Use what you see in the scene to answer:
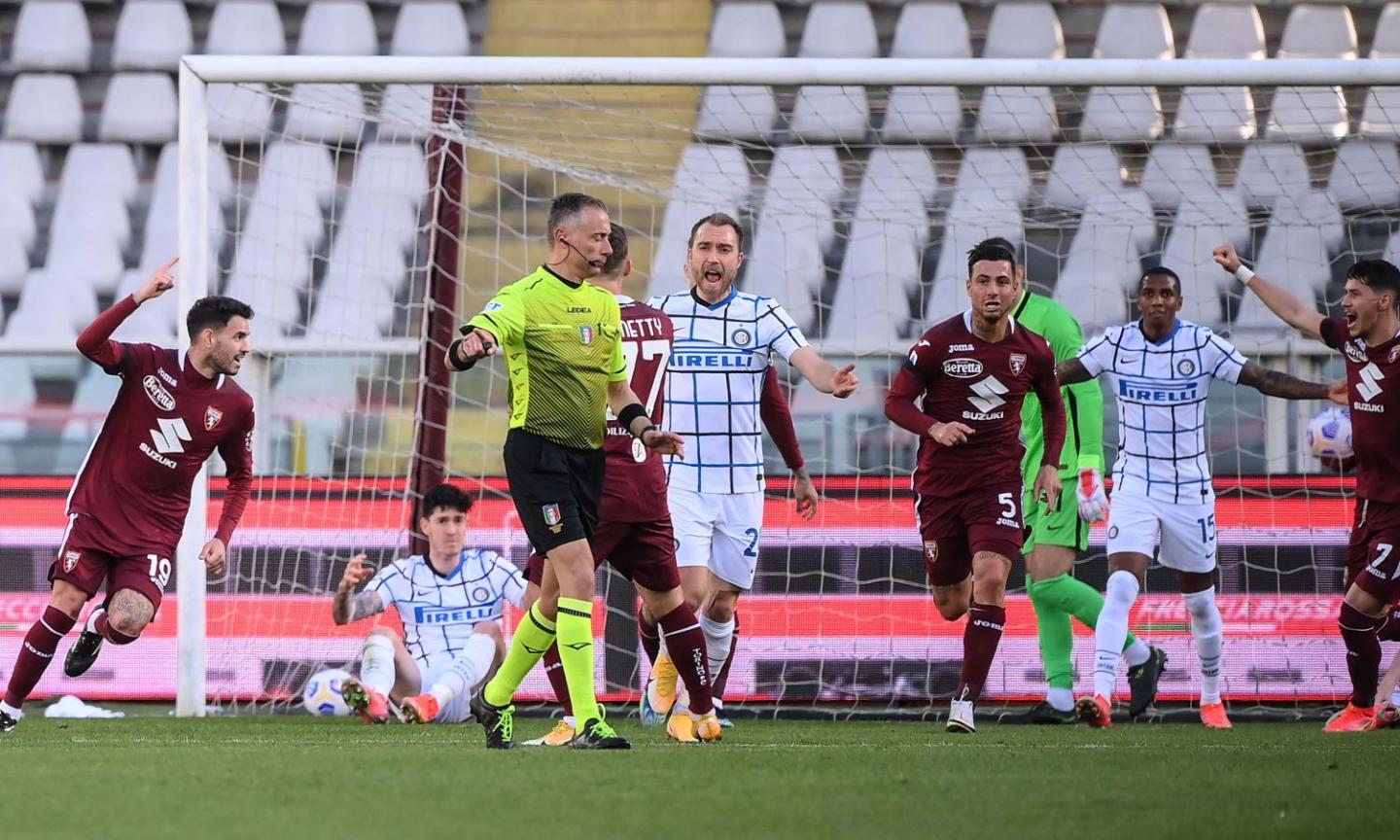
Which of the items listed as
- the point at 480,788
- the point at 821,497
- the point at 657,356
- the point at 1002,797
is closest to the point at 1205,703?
the point at 821,497

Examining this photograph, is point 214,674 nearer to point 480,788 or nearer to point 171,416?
point 171,416

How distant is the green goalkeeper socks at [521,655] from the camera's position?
5.79 metres

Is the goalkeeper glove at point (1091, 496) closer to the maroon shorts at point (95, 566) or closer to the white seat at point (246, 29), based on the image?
the maroon shorts at point (95, 566)

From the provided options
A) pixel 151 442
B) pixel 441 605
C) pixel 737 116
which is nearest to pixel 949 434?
pixel 441 605

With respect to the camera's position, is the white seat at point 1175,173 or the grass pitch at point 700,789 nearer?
the grass pitch at point 700,789

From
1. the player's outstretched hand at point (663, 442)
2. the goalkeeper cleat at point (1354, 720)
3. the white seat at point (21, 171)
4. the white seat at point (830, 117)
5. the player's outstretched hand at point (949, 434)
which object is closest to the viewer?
the player's outstretched hand at point (663, 442)

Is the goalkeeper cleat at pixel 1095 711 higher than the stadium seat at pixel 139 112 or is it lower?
lower

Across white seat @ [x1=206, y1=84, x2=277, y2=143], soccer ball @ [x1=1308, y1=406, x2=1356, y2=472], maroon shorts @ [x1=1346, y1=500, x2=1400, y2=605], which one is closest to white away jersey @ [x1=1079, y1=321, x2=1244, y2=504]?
maroon shorts @ [x1=1346, y1=500, x2=1400, y2=605]

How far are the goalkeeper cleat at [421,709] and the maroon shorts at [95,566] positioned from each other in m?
1.15

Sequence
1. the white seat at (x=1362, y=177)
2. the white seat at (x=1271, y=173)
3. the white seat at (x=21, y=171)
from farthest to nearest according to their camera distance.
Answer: the white seat at (x=21, y=171), the white seat at (x=1271, y=173), the white seat at (x=1362, y=177)

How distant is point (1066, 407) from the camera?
8.43m

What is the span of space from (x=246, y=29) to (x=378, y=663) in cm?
801

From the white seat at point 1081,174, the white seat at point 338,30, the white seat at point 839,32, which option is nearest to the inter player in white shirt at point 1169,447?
the white seat at point 1081,174

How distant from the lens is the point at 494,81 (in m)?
8.52
